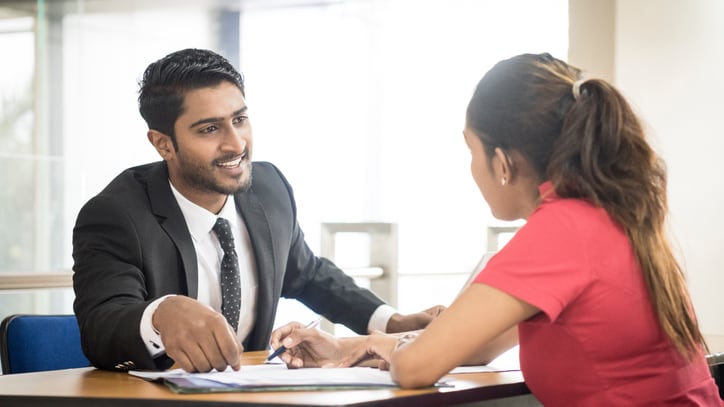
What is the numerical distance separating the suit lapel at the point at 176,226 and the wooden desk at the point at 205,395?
42cm

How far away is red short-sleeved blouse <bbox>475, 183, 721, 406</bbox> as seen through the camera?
52.2 inches

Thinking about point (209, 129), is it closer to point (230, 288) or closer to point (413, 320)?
point (230, 288)

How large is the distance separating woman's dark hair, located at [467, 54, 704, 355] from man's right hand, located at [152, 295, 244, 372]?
497mm

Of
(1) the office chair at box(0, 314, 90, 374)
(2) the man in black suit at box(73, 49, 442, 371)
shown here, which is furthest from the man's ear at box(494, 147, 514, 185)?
(1) the office chair at box(0, 314, 90, 374)

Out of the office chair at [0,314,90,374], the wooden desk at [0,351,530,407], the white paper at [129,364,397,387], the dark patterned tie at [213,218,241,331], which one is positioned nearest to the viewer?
the wooden desk at [0,351,530,407]

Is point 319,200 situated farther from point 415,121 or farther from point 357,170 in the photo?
point 415,121

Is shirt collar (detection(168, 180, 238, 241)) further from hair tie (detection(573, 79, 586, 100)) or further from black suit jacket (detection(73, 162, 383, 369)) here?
hair tie (detection(573, 79, 586, 100))

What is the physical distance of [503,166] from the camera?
4.83 ft

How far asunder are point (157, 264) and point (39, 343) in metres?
0.31

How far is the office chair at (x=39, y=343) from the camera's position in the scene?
76.5 inches

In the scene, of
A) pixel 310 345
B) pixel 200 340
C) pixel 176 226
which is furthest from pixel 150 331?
pixel 176 226

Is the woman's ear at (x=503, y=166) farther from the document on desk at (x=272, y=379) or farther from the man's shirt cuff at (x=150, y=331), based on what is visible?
the man's shirt cuff at (x=150, y=331)

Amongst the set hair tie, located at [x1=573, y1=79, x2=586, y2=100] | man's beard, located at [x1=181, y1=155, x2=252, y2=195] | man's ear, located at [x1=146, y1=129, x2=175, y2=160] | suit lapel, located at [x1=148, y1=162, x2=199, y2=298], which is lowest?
suit lapel, located at [x1=148, y1=162, x2=199, y2=298]

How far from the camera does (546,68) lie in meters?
1.45
